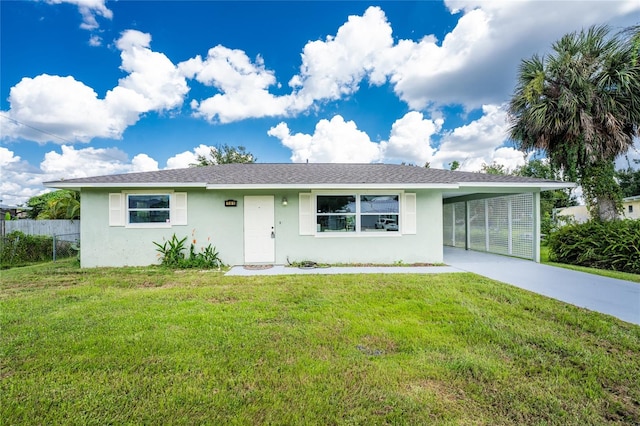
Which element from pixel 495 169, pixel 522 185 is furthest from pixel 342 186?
pixel 495 169

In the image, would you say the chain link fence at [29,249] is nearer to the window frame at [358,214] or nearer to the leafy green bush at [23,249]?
the leafy green bush at [23,249]

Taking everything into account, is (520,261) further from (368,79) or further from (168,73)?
(168,73)

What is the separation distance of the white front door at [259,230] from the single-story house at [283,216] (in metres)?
0.03

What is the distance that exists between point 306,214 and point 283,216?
750mm

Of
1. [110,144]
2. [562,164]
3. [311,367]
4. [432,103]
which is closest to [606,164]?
[562,164]

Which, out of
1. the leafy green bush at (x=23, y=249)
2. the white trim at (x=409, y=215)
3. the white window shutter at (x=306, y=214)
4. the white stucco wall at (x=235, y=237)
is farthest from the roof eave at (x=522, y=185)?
the leafy green bush at (x=23, y=249)

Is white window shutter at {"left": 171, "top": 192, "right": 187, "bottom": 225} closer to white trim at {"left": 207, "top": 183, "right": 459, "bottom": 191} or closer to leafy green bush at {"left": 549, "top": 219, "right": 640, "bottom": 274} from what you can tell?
white trim at {"left": 207, "top": 183, "right": 459, "bottom": 191}

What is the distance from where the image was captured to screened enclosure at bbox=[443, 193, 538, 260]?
9312mm

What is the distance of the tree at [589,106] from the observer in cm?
954

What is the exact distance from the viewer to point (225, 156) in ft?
93.2

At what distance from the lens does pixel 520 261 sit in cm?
916

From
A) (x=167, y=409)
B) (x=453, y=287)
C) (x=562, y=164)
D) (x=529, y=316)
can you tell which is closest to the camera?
(x=167, y=409)

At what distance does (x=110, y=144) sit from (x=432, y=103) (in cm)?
2081

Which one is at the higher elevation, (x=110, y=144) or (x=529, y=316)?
(x=110, y=144)
